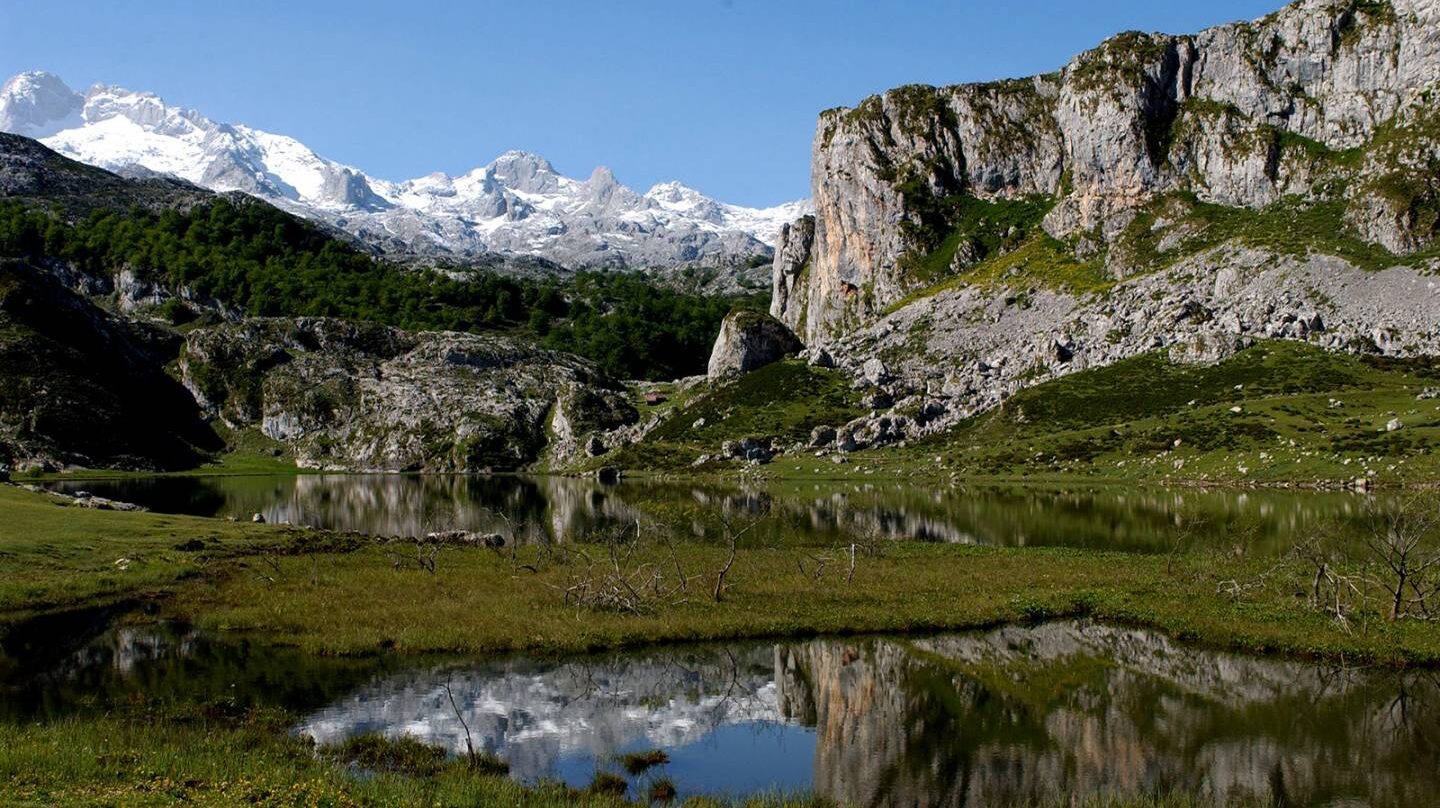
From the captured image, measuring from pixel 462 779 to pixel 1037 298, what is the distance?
18732 cm

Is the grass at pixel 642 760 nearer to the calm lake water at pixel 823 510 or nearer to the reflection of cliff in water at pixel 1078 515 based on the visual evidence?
the calm lake water at pixel 823 510

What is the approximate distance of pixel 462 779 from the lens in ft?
72.4

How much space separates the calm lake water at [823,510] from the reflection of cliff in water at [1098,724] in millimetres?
24806

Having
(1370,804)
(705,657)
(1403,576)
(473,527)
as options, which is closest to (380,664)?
(705,657)

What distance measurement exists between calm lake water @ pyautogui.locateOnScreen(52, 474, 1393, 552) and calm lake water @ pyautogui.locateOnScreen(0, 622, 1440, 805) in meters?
24.4

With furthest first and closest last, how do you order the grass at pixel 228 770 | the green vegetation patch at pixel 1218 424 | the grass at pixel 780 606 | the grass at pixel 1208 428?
the green vegetation patch at pixel 1218 424 < the grass at pixel 1208 428 < the grass at pixel 780 606 < the grass at pixel 228 770

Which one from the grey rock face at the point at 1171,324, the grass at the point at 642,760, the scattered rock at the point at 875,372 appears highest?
the grey rock face at the point at 1171,324

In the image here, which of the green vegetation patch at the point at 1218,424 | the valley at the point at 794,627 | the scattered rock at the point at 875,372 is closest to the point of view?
the valley at the point at 794,627

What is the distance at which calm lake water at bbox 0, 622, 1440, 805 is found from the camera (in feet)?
76.9

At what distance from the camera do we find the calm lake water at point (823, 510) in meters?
68.2

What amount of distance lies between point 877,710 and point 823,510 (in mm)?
63845

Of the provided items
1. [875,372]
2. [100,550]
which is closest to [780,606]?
[100,550]

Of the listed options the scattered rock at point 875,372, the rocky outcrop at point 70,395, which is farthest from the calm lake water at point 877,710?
the scattered rock at point 875,372

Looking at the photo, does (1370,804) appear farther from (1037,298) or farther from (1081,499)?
(1037,298)
